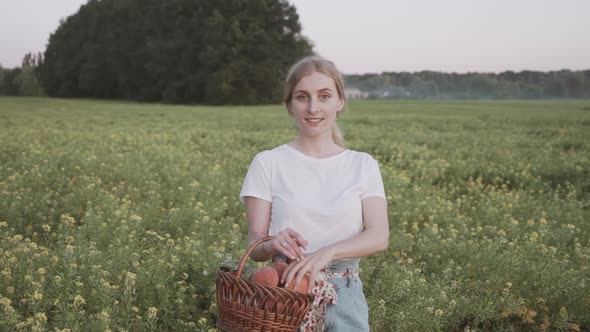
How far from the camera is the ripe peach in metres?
2.54

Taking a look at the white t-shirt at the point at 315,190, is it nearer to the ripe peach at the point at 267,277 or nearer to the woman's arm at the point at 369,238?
the woman's arm at the point at 369,238

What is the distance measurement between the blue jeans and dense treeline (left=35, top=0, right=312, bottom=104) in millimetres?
48632

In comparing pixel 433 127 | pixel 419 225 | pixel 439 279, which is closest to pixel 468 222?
pixel 419 225

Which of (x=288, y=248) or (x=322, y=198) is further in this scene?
(x=322, y=198)

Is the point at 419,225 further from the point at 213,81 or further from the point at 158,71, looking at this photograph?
the point at 158,71

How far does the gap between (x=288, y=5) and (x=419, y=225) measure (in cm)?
4991

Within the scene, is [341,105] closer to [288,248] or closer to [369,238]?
[369,238]

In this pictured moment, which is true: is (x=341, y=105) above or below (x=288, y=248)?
above

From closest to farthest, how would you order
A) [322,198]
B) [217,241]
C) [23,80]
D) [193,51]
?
[322,198]
[217,241]
[193,51]
[23,80]

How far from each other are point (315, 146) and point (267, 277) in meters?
0.85

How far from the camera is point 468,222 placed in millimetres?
7711

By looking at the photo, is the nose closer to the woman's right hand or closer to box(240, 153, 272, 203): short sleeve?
box(240, 153, 272, 203): short sleeve

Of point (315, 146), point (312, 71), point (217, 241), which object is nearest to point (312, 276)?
point (315, 146)

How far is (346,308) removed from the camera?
288cm
